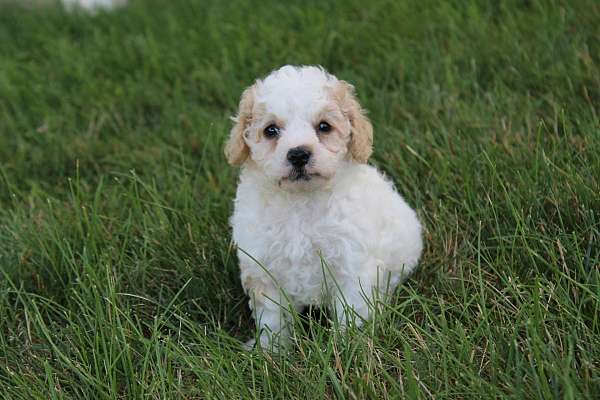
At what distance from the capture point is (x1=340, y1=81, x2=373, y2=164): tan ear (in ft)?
12.4

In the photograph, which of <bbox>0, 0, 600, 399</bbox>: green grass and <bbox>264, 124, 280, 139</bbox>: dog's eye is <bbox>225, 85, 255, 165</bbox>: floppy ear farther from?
<bbox>0, 0, 600, 399</bbox>: green grass

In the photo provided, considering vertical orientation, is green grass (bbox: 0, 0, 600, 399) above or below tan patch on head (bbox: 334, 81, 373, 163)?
below

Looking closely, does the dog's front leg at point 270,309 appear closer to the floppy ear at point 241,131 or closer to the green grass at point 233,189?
the green grass at point 233,189

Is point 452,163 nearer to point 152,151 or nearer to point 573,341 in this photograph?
point 573,341

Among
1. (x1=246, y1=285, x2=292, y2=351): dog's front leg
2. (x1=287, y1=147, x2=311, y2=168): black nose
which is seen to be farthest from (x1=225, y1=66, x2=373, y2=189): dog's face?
(x1=246, y1=285, x2=292, y2=351): dog's front leg

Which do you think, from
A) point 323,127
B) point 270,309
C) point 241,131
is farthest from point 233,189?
point 323,127

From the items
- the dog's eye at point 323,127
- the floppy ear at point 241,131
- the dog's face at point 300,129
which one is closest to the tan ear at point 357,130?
the dog's face at point 300,129

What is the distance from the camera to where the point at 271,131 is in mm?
3795

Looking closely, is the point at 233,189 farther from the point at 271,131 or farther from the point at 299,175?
the point at 299,175

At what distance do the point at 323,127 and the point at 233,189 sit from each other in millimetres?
1457

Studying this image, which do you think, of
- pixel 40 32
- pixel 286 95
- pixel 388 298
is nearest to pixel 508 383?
pixel 388 298

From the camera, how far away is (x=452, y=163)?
4.76 m

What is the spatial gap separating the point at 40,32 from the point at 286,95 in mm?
5080

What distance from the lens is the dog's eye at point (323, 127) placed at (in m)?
3.76
